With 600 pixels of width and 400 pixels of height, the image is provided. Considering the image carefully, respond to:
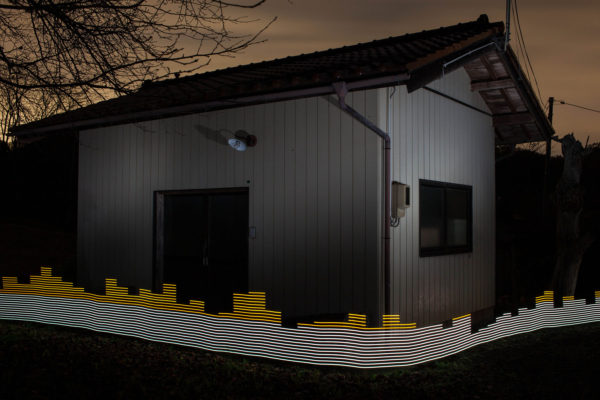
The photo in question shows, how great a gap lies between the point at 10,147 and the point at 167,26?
22705mm

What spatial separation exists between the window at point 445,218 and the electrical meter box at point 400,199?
975 millimetres

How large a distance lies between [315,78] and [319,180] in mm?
1437

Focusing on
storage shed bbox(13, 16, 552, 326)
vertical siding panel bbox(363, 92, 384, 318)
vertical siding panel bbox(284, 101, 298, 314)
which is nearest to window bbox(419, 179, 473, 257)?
storage shed bbox(13, 16, 552, 326)

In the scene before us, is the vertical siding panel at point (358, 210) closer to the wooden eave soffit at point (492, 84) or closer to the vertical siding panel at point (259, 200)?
the vertical siding panel at point (259, 200)

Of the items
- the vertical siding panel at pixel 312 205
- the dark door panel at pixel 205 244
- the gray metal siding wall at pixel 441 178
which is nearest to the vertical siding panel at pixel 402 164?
the gray metal siding wall at pixel 441 178

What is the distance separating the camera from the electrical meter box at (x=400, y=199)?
23.9 feet

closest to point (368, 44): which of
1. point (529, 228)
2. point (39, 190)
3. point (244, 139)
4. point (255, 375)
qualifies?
point (244, 139)

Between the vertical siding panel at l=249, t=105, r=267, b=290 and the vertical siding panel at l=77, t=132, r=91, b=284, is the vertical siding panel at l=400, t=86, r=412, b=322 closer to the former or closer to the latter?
the vertical siding panel at l=249, t=105, r=267, b=290

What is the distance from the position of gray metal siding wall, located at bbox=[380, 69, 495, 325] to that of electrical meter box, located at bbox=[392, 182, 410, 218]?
0.27m

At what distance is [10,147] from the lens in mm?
25297

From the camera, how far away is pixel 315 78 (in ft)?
23.0

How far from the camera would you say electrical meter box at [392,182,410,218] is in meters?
7.29

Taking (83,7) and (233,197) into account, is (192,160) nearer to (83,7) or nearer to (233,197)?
(233,197)

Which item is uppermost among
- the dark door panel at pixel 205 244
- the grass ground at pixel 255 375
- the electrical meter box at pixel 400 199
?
the electrical meter box at pixel 400 199
